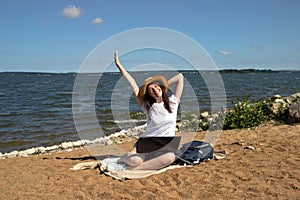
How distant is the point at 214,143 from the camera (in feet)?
25.3

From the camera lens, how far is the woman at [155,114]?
5.66m

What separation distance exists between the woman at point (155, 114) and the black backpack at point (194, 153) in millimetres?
262

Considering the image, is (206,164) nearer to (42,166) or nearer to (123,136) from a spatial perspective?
(42,166)

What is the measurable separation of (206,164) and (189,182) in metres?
0.95

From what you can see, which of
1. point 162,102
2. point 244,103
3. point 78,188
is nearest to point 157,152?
point 162,102

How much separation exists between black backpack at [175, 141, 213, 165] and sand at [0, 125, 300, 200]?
170 mm

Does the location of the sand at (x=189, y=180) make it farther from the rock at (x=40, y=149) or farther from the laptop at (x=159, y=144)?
the rock at (x=40, y=149)

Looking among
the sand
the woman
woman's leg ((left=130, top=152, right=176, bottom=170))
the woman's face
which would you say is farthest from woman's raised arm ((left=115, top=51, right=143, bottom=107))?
the sand

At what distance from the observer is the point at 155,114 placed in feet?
18.8

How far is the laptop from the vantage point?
18.6 ft

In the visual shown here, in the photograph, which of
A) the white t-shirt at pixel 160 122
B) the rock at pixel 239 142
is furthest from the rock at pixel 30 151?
the rock at pixel 239 142

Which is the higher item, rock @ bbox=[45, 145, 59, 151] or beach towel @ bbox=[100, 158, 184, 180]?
beach towel @ bbox=[100, 158, 184, 180]

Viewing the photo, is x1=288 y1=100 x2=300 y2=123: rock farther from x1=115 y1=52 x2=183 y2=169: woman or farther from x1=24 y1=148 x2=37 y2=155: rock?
x1=24 y1=148 x2=37 y2=155: rock

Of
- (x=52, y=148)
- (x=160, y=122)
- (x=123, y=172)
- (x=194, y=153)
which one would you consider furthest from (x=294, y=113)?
(x=52, y=148)
